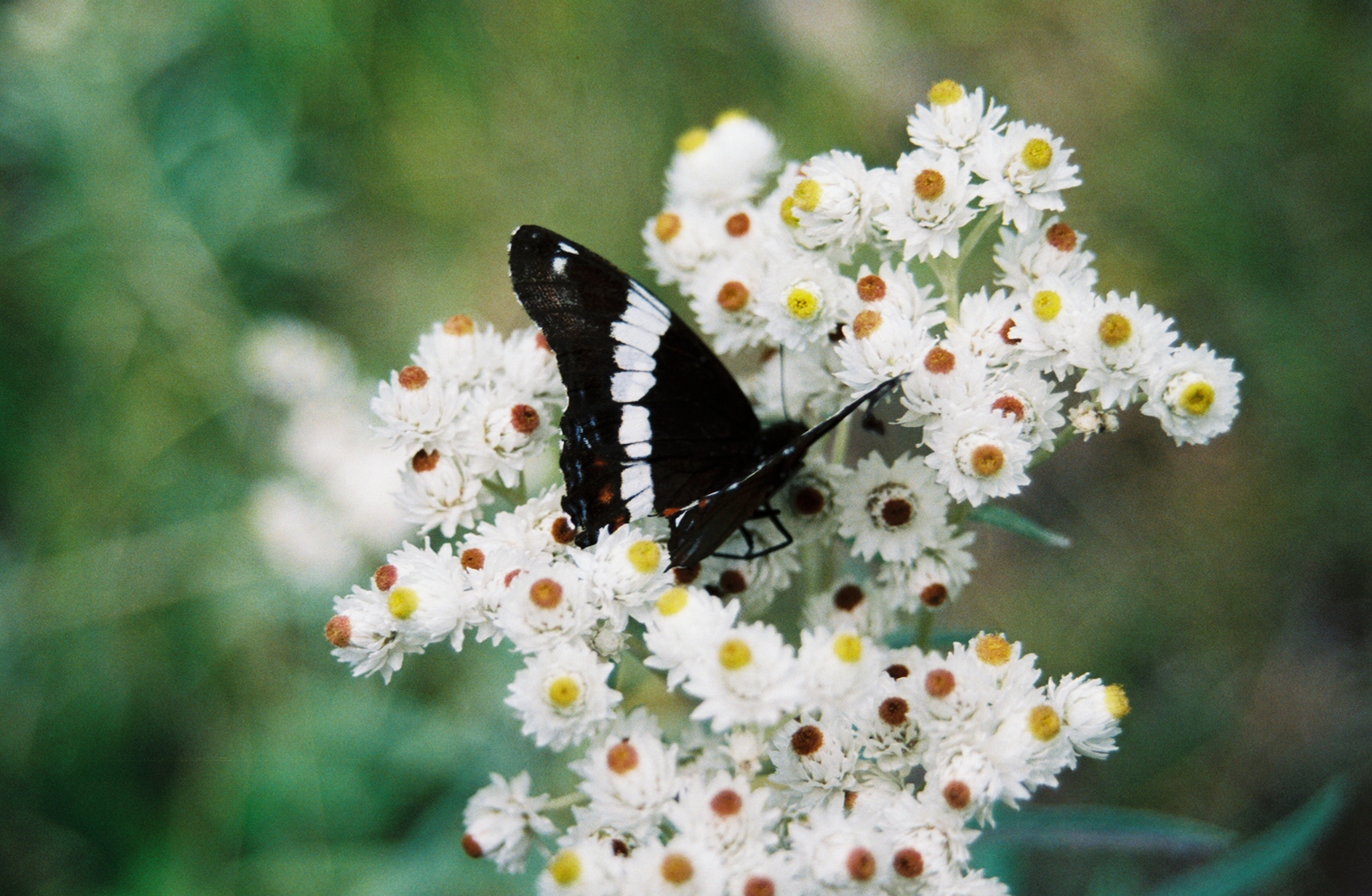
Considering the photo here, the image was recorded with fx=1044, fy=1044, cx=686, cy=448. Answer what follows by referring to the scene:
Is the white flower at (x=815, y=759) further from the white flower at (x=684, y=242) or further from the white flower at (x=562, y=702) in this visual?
the white flower at (x=684, y=242)

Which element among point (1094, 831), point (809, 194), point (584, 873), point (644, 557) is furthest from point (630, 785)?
point (1094, 831)

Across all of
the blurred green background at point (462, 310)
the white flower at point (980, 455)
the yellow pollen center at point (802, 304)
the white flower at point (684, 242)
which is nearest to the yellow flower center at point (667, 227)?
the white flower at point (684, 242)

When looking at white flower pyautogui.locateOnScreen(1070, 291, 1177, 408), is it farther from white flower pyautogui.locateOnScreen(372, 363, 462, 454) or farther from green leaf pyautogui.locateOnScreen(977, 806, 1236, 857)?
white flower pyautogui.locateOnScreen(372, 363, 462, 454)

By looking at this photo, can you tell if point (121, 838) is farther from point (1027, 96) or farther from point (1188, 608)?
point (1027, 96)

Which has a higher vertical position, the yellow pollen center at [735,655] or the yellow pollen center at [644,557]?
the yellow pollen center at [644,557]

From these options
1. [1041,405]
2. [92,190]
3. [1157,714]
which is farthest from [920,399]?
[92,190]

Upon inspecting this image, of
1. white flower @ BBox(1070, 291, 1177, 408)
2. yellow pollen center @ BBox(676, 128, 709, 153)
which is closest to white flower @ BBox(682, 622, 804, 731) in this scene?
white flower @ BBox(1070, 291, 1177, 408)
